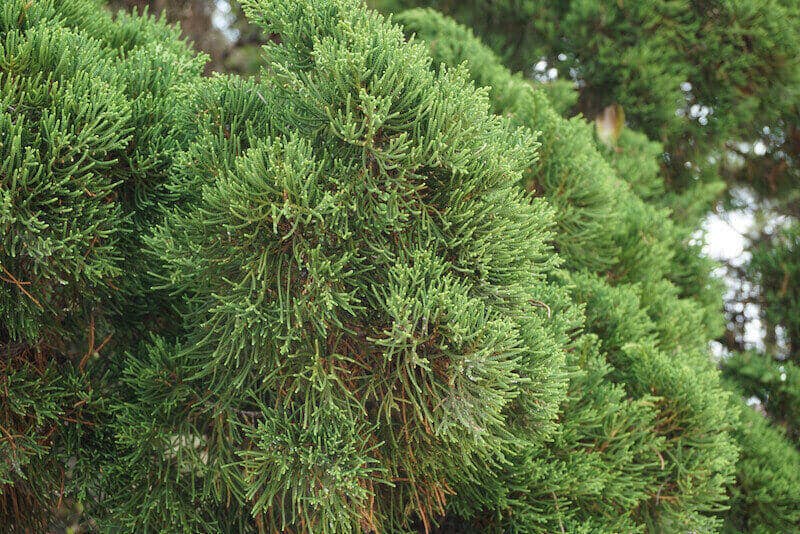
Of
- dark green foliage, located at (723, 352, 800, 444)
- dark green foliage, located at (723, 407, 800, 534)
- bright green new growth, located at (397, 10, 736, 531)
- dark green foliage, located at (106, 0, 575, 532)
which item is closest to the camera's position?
dark green foliage, located at (106, 0, 575, 532)

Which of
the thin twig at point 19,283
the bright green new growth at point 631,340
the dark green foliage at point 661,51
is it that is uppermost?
the dark green foliage at point 661,51

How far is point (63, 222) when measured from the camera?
2025mm

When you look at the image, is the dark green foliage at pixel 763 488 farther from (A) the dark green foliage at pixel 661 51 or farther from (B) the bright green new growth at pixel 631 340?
(A) the dark green foliage at pixel 661 51

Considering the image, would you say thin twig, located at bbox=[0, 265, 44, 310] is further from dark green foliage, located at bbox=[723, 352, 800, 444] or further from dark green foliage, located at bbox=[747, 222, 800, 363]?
dark green foliage, located at bbox=[747, 222, 800, 363]

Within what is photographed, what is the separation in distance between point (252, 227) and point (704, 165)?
4384 millimetres

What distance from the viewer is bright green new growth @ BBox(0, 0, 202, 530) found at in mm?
1984

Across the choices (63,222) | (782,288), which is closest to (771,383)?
(782,288)

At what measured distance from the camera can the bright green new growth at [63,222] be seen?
1.98 m

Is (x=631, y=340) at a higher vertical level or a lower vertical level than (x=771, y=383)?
higher

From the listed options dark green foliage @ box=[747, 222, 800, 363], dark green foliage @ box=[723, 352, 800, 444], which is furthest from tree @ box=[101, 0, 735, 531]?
dark green foliage @ box=[747, 222, 800, 363]

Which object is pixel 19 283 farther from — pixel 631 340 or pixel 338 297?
pixel 631 340

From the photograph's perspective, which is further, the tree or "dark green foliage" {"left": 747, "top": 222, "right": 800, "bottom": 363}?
"dark green foliage" {"left": 747, "top": 222, "right": 800, "bottom": 363}

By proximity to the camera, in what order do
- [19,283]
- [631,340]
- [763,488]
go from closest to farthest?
[19,283] < [631,340] < [763,488]

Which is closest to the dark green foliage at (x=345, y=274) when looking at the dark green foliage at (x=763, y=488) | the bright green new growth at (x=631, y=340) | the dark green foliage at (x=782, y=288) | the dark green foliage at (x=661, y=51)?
the bright green new growth at (x=631, y=340)
